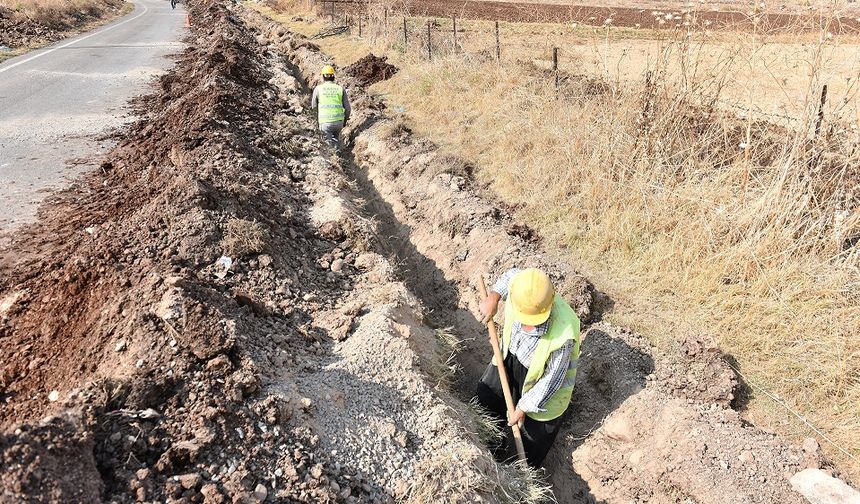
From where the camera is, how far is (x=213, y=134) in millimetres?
7152

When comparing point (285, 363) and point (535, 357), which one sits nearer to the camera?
point (285, 363)

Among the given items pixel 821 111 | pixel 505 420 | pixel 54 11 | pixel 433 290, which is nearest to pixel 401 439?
pixel 505 420

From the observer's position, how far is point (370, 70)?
1318 cm

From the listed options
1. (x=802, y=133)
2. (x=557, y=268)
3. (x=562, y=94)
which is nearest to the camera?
(x=802, y=133)

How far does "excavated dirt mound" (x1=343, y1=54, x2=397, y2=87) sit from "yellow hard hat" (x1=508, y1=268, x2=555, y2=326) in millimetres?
10139

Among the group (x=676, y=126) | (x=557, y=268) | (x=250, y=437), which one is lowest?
(x=557, y=268)

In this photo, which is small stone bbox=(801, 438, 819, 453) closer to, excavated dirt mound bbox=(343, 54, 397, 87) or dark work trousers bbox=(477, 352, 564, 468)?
dark work trousers bbox=(477, 352, 564, 468)

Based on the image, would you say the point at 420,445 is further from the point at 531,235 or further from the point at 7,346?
the point at 531,235

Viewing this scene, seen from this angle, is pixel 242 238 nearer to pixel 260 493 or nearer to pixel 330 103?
pixel 260 493

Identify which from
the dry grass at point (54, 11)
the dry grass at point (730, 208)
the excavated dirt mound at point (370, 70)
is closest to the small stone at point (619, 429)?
the dry grass at point (730, 208)

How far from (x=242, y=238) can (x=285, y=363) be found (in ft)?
5.14

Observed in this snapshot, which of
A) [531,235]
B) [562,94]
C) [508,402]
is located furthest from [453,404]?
[562,94]

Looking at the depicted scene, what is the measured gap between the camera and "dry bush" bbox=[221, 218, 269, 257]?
15.3 feet

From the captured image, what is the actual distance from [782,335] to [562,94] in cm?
492
